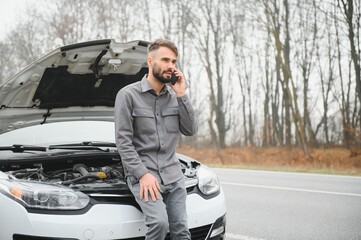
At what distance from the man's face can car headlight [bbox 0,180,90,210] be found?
1.00m

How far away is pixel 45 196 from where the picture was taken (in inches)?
99.1

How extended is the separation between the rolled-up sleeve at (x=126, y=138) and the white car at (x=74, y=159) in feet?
0.78

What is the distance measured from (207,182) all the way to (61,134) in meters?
1.85

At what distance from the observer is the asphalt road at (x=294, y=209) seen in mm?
4535

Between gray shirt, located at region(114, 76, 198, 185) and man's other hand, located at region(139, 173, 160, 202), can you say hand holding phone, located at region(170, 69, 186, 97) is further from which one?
man's other hand, located at region(139, 173, 160, 202)

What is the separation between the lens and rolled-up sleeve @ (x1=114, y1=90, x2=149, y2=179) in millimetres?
2570

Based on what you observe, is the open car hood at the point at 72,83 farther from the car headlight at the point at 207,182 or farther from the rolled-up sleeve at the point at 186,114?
the car headlight at the point at 207,182

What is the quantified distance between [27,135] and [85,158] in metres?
0.81

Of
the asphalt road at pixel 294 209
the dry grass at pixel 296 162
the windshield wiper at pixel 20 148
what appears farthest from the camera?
the dry grass at pixel 296 162

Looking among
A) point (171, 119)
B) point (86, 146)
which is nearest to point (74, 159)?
point (86, 146)

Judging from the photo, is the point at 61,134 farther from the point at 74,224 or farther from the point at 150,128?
the point at 74,224

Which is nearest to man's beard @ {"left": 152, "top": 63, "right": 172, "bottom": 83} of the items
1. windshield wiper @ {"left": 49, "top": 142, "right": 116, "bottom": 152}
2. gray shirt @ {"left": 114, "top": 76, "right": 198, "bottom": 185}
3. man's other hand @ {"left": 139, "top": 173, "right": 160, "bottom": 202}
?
gray shirt @ {"left": 114, "top": 76, "right": 198, "bottom": 185}

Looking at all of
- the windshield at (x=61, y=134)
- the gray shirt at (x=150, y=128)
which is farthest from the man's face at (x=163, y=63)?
the windshield at (x=61, y=134)

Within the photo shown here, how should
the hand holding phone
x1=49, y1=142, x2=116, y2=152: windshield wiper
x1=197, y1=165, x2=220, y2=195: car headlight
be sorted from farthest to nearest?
x1=49, y1=142, x2=116, y2=152: windshield wiper → x1=197, y1=165, x2=220, y2=195: car headlight → the hand holding phone
